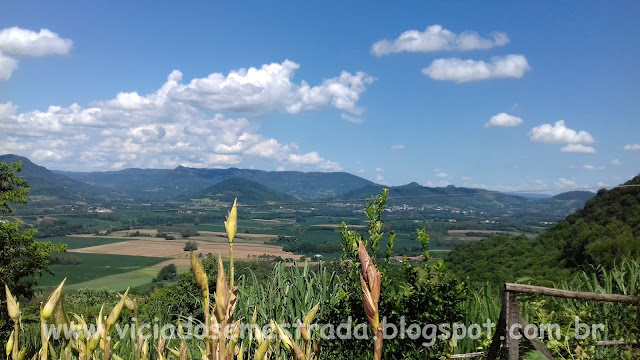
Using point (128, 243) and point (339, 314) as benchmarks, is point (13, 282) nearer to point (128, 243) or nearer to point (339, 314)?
point (339, 314)

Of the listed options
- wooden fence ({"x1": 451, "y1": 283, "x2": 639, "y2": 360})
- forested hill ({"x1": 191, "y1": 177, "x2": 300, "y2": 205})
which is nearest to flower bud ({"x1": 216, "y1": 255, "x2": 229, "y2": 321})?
wooden fence ({"x1": 451, "y1": 283, "x2": 639, "y2": 360})

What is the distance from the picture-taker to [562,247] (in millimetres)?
19734

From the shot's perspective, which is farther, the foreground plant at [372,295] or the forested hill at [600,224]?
the forested hill at [600,224]

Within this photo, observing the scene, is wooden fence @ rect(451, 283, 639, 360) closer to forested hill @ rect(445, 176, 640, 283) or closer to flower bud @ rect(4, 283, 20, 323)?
flower bud @ rect(4, 283, 20, 323)

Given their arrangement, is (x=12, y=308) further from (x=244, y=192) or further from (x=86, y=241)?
(x=244, y=192)

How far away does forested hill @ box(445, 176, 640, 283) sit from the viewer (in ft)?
37.7

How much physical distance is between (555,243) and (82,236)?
75.5 m

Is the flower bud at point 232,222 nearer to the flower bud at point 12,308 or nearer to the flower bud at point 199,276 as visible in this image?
the flower bud at point 199,276

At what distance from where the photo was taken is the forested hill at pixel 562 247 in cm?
1148

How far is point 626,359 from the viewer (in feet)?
10.2

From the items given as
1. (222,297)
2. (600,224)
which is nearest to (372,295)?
(222,297)

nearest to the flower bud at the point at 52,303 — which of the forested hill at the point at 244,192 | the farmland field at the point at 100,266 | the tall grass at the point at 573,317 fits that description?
the tall grass at the point at 573,317

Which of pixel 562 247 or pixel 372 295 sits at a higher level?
pixel 372 295

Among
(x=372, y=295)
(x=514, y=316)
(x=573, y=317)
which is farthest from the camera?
(x=573, y=317)
